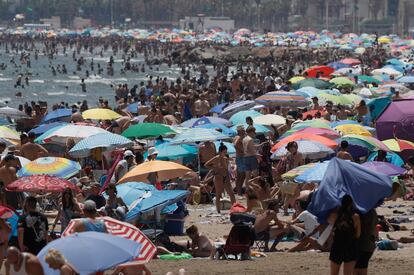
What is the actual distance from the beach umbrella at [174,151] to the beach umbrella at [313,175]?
3471mm

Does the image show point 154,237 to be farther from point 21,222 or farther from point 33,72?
point 33,72

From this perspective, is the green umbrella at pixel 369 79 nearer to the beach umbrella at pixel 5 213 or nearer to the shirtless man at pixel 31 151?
the shirtless man at pixel 31 151

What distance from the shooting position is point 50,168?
1387 cm

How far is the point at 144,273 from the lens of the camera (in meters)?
9.32

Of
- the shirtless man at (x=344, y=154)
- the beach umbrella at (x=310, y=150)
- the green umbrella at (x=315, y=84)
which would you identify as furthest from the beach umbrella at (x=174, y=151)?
the green umbrella at (x=315, y=84)

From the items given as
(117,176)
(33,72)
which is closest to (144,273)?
(117,176)

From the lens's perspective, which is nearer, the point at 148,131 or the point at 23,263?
the point at 23,263

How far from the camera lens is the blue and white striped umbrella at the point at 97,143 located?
53.4 feet

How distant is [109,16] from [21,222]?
154530 mm

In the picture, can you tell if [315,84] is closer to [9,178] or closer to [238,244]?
[9,178]

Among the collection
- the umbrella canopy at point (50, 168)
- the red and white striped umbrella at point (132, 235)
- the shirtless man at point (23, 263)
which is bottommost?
the umbrella canopy at point (50, 168)

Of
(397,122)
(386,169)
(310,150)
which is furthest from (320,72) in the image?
(386,169)

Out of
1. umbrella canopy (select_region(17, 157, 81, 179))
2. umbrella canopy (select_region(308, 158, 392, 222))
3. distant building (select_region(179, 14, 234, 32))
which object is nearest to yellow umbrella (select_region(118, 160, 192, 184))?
umbrella canopy (select_region(17, 157, 81, 179))

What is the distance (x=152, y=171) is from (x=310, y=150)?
2.76 meters
